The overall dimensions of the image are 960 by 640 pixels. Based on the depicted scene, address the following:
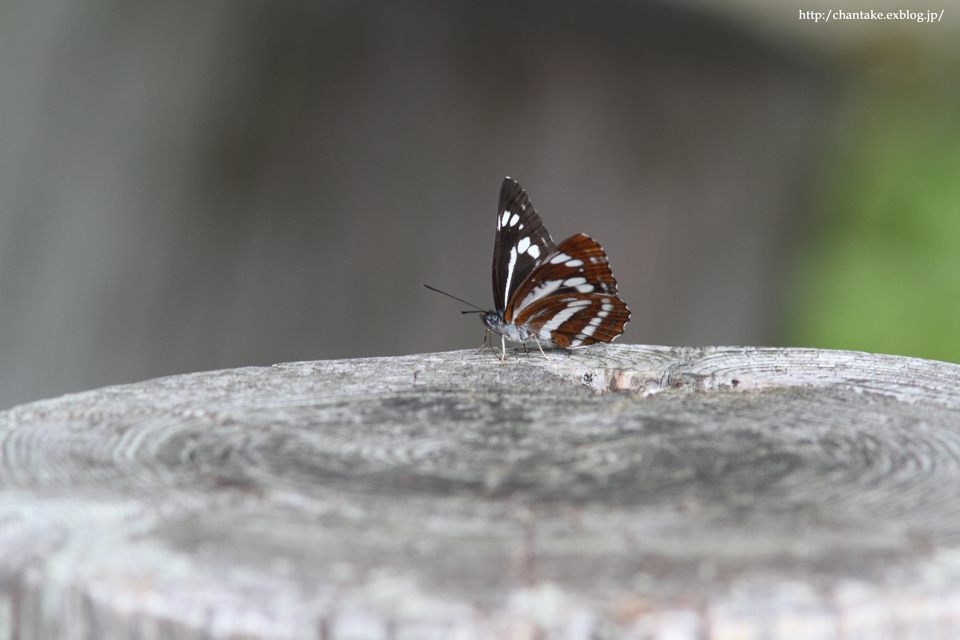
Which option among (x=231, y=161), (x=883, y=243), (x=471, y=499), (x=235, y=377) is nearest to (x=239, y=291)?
(x=231, y=161)

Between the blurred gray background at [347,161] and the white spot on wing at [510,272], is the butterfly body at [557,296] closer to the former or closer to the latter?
the white spot on wing at [510,272]

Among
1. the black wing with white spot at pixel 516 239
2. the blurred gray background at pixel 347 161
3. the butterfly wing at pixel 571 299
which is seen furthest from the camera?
the blurred gray background at pixel 347 161

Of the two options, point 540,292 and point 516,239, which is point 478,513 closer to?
point 540,292

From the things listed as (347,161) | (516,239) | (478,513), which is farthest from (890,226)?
(478,513)

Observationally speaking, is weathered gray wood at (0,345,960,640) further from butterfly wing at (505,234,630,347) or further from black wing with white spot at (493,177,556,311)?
black wing with white spot at (493,177,556,311)

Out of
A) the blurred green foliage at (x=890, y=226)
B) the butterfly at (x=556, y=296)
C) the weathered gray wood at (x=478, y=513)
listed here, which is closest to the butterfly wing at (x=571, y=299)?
the butterfly at (x=556, y=296)

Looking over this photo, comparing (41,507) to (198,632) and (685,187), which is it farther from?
(685,187)

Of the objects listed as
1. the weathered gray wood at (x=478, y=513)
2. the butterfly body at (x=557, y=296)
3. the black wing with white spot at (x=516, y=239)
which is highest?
the black wing with white spot at (x=516, y=239)
